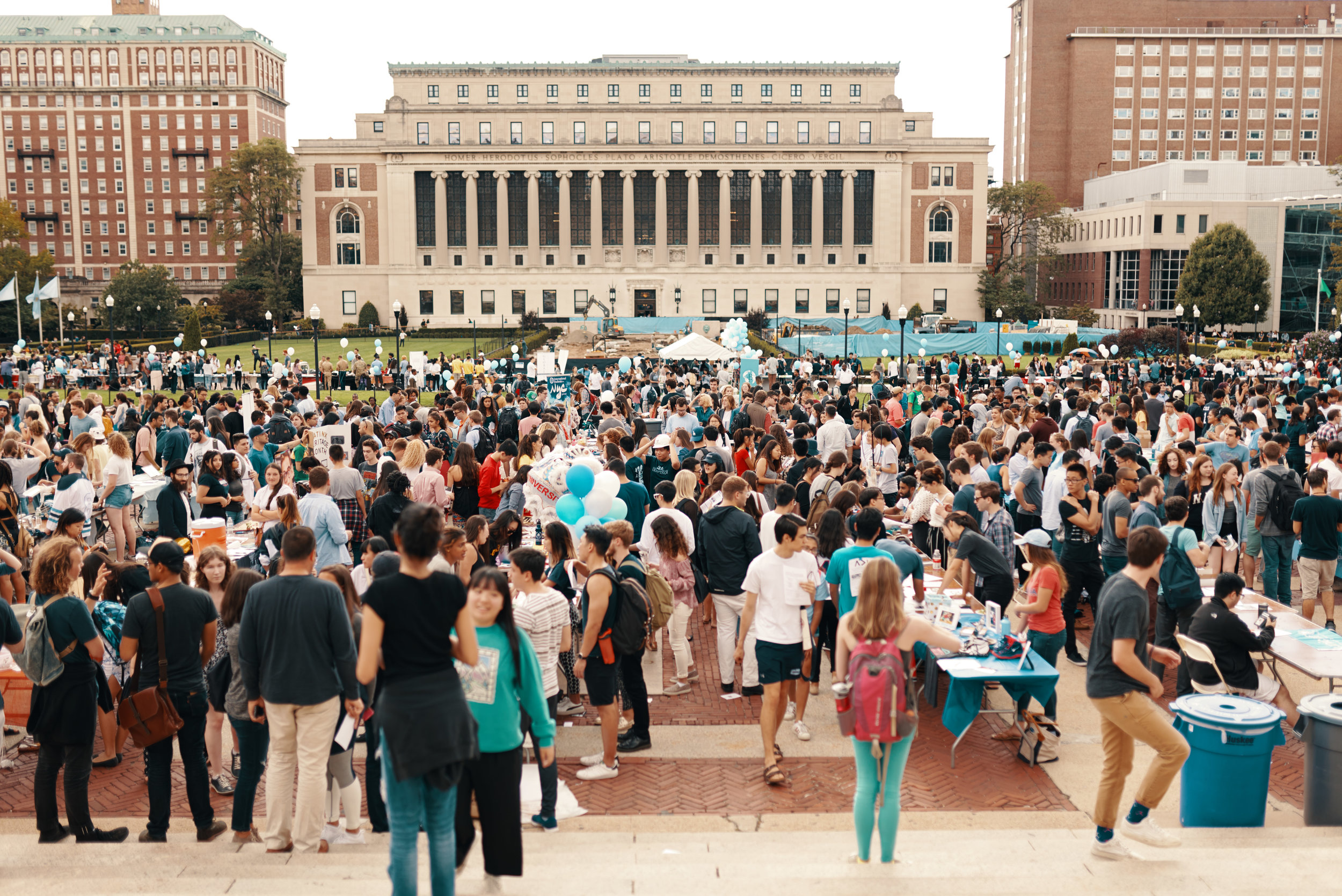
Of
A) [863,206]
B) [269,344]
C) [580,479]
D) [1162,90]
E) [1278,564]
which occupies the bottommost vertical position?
[1278,564]

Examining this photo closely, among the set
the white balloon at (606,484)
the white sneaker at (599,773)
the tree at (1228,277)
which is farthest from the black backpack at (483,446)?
the tree at (1228,277)

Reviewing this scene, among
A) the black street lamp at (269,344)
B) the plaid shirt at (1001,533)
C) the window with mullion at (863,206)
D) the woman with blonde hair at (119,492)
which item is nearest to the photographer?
the plaid shirt at (1001,533)

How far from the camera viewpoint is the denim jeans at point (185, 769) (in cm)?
722

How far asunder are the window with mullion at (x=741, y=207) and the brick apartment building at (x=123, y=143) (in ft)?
192

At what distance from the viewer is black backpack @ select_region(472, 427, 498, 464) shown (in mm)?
17500

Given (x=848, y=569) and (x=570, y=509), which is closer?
(x=848, y=569)

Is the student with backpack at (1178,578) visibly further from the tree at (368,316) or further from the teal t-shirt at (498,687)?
the tree at (368,316)

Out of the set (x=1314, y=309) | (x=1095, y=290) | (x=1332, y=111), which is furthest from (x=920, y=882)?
(x=1332, y=111)

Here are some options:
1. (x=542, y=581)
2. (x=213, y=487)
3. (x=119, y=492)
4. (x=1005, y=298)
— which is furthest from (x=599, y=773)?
(x=1005, y=298)

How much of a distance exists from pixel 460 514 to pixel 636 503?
3794 millimetres

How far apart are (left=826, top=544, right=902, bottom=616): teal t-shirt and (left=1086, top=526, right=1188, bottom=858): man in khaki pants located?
6.68 ft

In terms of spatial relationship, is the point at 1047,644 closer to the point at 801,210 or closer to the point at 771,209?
the point at 801,210

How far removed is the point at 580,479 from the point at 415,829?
6590mm

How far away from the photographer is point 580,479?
1176 centimetres
